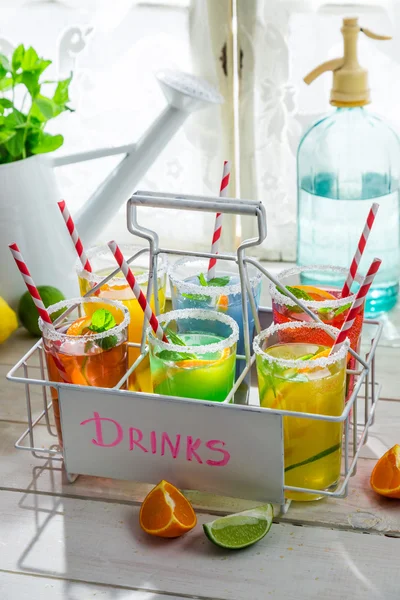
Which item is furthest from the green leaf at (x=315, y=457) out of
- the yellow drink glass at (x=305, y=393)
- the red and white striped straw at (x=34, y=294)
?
the red and white striped straw at (x=34, y=294)

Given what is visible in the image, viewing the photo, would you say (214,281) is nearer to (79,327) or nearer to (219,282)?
(219,282)

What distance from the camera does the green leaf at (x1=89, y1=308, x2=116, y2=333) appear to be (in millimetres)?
830

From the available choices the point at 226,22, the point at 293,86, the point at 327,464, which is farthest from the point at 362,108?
the point at 327,464

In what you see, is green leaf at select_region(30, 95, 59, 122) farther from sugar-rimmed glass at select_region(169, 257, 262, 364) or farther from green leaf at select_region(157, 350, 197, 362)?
green leaf at select_region(157, 350, 197, 362)

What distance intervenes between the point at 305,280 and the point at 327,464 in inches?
14.3

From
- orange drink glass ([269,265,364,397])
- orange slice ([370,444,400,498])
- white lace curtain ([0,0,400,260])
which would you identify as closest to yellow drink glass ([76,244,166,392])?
orange drink glass ([269,265,364,397])

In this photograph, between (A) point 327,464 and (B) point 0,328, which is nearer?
(A) point 327,464

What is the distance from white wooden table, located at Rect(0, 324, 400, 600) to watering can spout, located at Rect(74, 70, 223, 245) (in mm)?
380

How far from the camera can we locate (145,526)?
783mm

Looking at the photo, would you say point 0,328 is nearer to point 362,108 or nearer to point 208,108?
point 208,108

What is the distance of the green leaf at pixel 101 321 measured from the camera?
0.83 meters

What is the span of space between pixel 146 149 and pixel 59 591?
2.03 ft

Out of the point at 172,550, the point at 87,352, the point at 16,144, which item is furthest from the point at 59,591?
the point at 16,144

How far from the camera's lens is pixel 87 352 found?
2.69ft
